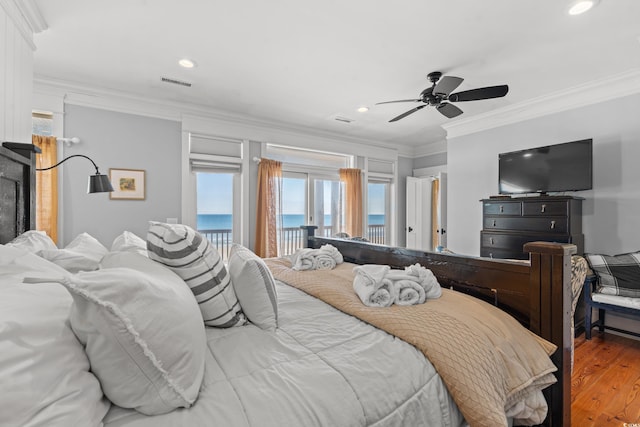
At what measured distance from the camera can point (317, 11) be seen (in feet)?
6.89

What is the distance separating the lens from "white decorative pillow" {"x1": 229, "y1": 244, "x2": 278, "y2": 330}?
3.96 ft

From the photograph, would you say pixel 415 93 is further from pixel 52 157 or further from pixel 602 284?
pixel 52 157

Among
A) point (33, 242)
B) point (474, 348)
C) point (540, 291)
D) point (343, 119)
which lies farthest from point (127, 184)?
point (540, 291)

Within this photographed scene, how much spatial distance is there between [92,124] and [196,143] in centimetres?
113

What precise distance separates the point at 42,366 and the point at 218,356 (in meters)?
0.47

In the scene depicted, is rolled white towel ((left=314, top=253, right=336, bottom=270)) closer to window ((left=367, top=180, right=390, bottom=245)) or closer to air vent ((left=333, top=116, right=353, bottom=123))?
air vent ((left=333, top=116, right=353, bottom=123))

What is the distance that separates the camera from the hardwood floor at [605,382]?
178 cm

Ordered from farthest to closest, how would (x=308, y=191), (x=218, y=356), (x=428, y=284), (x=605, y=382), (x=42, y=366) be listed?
(x=308, y=191) < (x=605, y=382) < (x=428, y=284) < (x=218, y=356) < (x=42, y=366)

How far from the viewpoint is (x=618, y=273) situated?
2.74m

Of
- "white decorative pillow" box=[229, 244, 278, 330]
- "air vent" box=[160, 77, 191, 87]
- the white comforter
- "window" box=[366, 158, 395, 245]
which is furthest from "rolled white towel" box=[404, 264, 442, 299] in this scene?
"window" box=[366, 158, 395, 245]

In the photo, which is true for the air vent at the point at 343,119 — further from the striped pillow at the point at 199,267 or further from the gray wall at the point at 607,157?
the striped pillow at the point at 199,267

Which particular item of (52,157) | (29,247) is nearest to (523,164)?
(29,247)

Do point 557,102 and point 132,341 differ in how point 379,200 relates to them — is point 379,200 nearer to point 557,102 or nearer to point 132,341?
point 557,102

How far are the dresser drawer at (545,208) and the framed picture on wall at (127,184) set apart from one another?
4.54 metres
